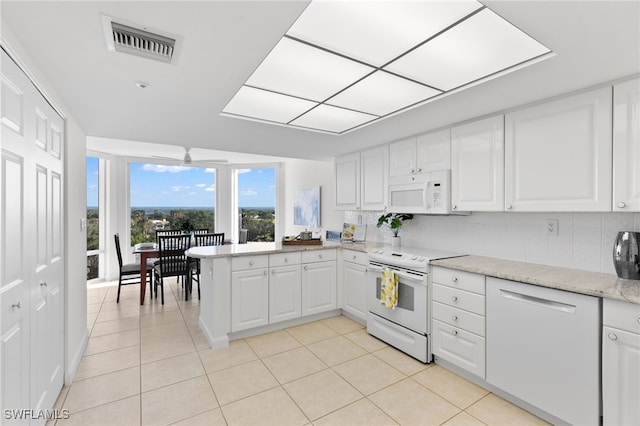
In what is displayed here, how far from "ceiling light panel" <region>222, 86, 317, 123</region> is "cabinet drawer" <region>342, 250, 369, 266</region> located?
1.67 meters

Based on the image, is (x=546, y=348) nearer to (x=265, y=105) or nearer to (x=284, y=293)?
(x=284, y=293)

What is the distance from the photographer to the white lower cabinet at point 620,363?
1.53m

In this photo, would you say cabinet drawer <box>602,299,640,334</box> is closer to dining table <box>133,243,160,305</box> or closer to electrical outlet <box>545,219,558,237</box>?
electrical outlet <box>545,219,558,237</box>

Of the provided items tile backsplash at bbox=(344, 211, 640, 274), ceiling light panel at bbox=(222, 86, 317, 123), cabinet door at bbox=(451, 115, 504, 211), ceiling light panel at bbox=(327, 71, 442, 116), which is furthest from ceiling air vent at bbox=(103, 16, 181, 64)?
tile backsplash at bbox=(344, 211, 640, 274)

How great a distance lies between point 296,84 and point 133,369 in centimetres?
261

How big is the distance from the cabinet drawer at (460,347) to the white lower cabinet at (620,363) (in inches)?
26.9

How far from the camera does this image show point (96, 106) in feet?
7.34

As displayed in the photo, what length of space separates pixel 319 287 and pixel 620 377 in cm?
252

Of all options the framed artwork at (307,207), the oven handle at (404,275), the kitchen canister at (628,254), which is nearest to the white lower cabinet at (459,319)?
the oven handle at (404,275)

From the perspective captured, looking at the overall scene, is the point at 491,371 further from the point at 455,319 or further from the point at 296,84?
the point at 296,84

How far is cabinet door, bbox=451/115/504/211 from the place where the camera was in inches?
93.7

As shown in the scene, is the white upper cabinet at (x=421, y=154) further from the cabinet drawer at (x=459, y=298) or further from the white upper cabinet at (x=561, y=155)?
the cabinet drawer at (x=459, y=298)

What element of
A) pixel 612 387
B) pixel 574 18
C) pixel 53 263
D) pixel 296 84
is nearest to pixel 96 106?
pixel 53 263

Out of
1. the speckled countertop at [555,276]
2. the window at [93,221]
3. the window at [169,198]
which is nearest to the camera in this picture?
the speckled countertop at [555,276]
